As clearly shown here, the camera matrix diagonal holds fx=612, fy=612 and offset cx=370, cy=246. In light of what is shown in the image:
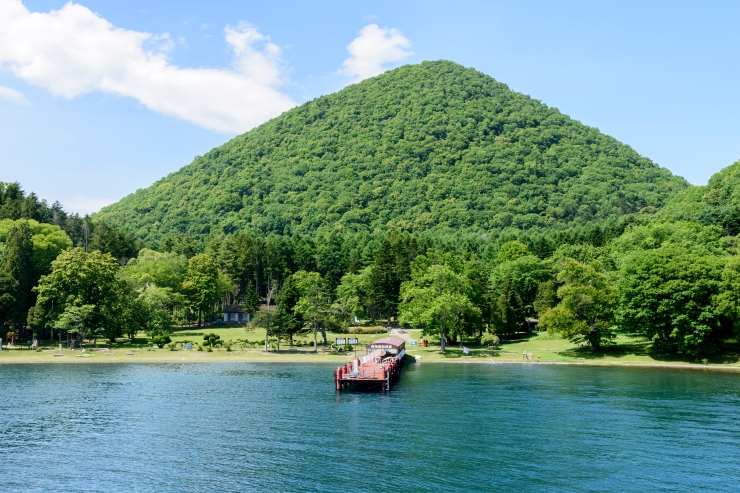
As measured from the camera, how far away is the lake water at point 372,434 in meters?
35.6

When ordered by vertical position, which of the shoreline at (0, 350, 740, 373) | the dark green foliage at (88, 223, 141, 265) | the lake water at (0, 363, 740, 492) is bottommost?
the lake water at (0, 363, 740, 492)

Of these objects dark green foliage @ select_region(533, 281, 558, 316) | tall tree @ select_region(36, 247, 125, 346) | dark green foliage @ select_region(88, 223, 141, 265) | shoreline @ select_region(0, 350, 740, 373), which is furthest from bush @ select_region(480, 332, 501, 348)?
dark green foliage @ select_region(88, 223, 141, 265)

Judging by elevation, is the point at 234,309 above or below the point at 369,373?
above

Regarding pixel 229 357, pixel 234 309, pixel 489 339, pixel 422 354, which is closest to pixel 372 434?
pixel 422 354

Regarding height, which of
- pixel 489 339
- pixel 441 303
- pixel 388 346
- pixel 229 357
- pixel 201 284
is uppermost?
pixel 201 284

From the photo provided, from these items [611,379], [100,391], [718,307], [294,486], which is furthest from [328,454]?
[718,307]

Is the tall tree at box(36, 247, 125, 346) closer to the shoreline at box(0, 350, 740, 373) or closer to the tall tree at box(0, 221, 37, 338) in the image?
the tall tree at box(0, 221, 37, 338)

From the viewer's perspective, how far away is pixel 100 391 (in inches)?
2539

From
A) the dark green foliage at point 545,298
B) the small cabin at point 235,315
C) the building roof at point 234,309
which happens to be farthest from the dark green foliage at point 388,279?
the building roof at point 234,309

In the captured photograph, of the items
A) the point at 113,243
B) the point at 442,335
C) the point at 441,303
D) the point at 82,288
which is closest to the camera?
the point at 441,303

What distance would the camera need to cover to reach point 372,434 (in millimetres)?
45594

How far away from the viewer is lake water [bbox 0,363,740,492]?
117 feet

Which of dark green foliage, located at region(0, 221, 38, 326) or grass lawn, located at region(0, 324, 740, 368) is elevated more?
dark green foliage, located at region(0, 221, 38, 326)

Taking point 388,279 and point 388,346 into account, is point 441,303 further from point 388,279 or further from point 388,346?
point 388,279
